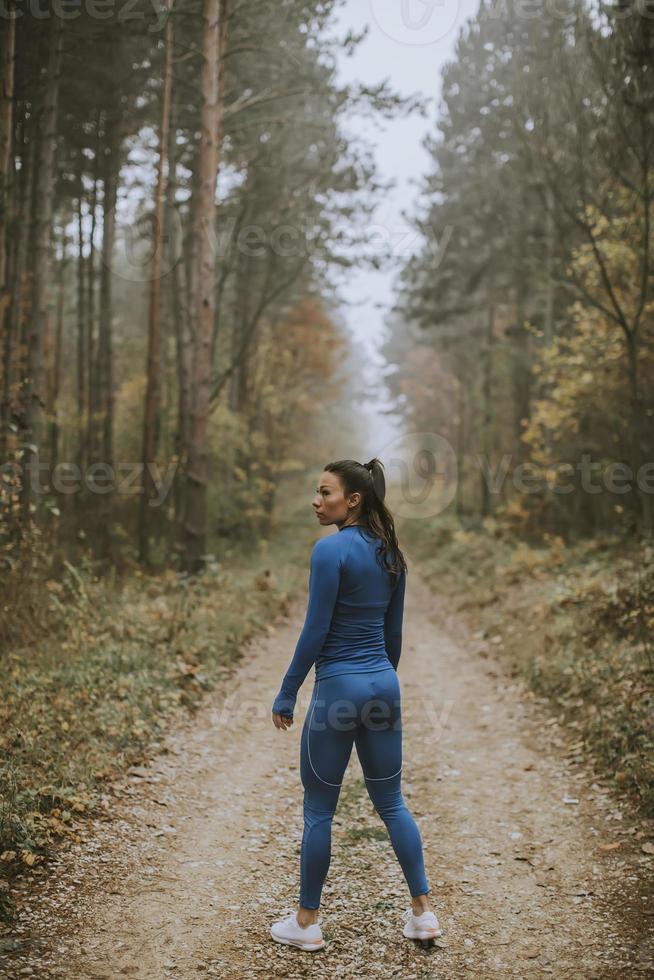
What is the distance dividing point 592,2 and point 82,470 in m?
13.5

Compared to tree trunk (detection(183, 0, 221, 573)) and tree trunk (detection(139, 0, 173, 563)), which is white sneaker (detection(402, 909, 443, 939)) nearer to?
tree trunk (detection(183, 0, 221, 573))

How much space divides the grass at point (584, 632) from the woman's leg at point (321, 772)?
113 inches

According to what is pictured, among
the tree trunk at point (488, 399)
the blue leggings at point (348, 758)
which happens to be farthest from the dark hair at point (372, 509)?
the tree trunk at point (488, 399)

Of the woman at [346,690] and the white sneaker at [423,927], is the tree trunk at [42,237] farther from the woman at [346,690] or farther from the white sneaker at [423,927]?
the white sneaker at [423,927]

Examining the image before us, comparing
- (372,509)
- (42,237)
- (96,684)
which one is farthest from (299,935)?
(42,237)

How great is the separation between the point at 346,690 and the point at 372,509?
92 cm

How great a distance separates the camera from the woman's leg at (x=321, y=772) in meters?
3.71

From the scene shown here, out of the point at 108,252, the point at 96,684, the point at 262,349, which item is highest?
the point at 108,252

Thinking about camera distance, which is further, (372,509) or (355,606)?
(372,509)

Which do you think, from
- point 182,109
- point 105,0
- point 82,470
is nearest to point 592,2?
point 105,0

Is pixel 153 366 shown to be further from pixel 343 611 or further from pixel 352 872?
pixel 343 611

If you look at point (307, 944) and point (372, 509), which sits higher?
point (372, 509)

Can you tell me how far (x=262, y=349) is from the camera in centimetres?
2281

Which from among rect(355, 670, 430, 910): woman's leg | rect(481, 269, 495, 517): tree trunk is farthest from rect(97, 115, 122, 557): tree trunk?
rect(355, 670, 430, 910): woman's leg
